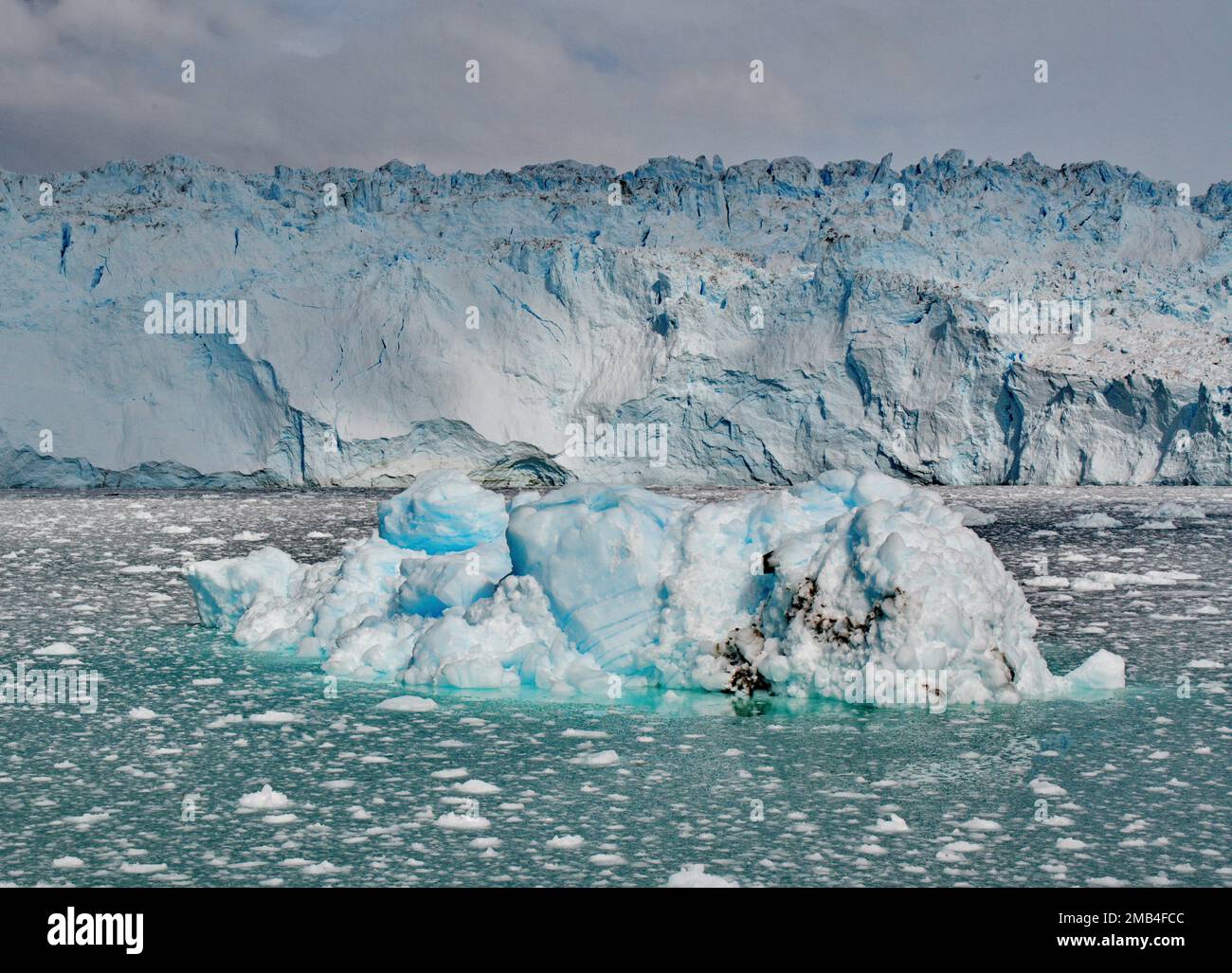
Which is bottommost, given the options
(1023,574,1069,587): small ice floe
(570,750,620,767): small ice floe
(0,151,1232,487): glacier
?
(570,750,620,767): small ice floe

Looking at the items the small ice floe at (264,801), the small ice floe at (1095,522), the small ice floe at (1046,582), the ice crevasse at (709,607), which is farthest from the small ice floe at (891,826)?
the small ice floe at (1095,522)

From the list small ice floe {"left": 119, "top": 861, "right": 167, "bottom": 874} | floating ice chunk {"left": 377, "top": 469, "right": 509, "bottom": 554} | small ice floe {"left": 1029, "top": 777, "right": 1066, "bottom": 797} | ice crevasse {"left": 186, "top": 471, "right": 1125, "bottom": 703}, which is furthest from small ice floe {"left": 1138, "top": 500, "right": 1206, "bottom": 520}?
small ice floe {"left": 119, "top": 861, "right": 167, "bottom": 874}

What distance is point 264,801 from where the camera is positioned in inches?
151

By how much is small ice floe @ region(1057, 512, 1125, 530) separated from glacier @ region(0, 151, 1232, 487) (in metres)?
7.17

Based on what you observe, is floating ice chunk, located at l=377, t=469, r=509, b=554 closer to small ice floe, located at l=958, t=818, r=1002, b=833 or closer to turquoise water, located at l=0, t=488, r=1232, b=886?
turquoise water, located at l=0, t=488, r=1232, b=886

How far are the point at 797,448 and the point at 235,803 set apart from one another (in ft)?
71.2

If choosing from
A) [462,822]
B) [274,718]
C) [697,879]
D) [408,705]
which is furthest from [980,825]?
[274,718]

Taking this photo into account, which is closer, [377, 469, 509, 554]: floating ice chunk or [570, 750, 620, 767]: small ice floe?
[570, 750, 620, 767]: small ice floe

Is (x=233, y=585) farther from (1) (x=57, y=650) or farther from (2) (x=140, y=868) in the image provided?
(2) (x=140, y=868)

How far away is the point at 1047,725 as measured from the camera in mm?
4895

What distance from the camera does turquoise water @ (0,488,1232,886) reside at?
3266mm

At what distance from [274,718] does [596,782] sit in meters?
1.77

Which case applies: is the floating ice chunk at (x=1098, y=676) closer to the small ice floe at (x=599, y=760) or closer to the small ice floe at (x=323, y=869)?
the small ice floe at (x=599, y=760)
